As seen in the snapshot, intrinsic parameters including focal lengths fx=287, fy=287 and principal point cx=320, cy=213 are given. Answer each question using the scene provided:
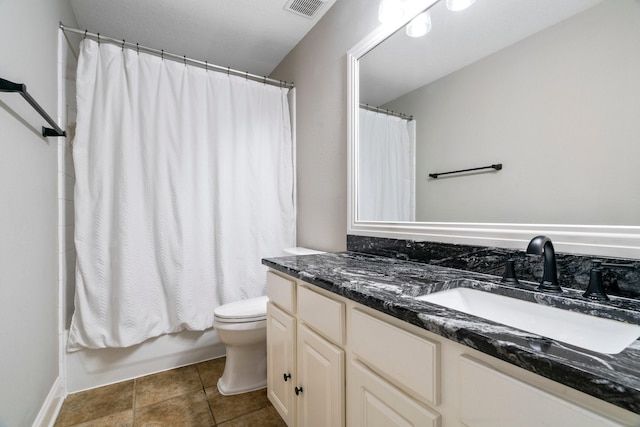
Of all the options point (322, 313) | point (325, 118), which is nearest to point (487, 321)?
point (322, 313)

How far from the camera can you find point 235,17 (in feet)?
6.44

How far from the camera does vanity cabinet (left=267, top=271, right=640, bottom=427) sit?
18.0 inches

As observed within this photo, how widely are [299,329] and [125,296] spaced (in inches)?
49.5

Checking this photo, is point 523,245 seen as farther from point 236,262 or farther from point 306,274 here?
point 236,262

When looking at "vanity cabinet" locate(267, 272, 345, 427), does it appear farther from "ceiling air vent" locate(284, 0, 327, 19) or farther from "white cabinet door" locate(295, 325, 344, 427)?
"ceiling air vent" locate(284, 0, 327, 19)

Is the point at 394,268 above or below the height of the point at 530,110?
below

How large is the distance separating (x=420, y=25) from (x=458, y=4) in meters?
0.18

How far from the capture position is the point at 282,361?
131 cm

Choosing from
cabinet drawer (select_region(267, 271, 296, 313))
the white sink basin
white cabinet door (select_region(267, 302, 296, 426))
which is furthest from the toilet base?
the white sink basin

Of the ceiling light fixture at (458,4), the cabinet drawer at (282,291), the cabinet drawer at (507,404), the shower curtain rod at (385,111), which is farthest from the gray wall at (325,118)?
the cabinet drawer at (507,404)

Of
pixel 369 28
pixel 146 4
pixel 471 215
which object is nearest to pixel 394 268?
pixel 471 215

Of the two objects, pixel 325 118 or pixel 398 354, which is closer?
pixel 398 354

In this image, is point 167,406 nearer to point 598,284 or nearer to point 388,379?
point 388,379

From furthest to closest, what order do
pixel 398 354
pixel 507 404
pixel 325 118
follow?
pixel 325 118, pixel 398 354, pixel 507 404
